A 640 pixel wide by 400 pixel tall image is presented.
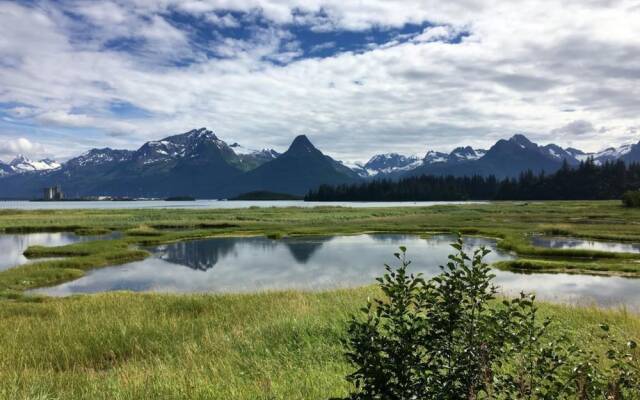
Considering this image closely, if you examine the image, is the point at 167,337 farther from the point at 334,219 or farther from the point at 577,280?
the point at 334,219

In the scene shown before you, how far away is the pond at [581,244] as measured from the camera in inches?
2247

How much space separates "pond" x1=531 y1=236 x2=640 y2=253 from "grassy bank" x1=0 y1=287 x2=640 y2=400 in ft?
135

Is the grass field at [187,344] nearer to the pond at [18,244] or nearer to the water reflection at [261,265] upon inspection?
the water reflection at [261,265]

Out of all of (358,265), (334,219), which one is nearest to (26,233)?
(334,219)

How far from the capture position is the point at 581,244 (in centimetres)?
6475

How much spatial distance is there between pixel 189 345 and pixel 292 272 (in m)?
30.9

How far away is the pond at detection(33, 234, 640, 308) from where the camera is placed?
3638cm

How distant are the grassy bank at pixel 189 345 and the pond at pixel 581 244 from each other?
135 feet

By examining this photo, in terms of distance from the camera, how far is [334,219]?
11762 centimetres

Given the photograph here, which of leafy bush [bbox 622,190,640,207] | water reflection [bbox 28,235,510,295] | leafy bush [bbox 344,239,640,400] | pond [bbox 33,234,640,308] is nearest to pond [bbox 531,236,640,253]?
pond [bbox 33,234,640,308]

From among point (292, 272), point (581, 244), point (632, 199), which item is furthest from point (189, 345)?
point (632, 199)

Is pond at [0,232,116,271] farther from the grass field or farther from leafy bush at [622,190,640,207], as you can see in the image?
leafy bush at [622,190,640,207]

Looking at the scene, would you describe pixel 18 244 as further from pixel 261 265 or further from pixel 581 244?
pixel 581 244

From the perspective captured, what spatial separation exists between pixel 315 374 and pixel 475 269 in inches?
249
